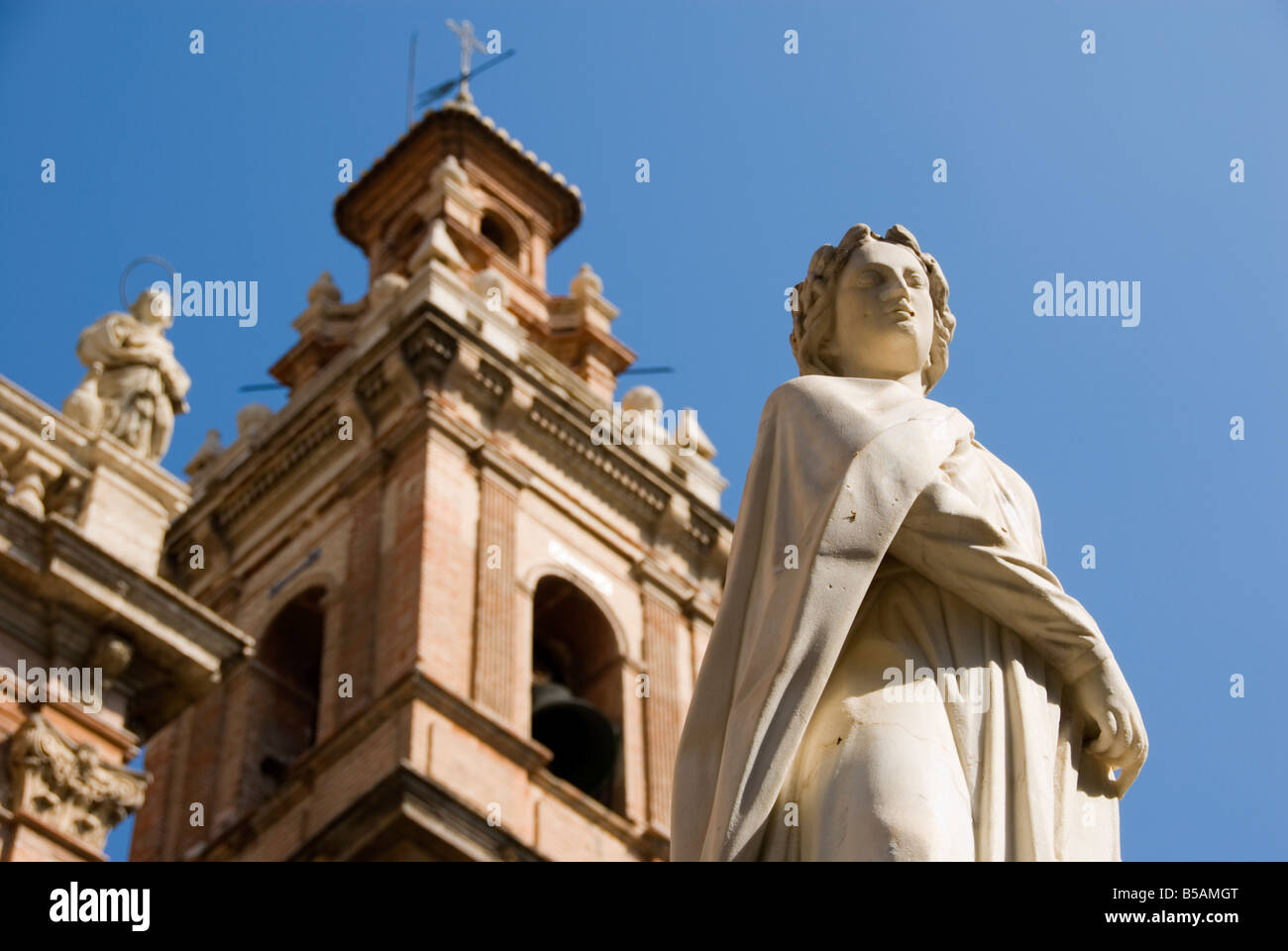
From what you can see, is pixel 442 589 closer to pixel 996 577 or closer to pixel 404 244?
pixel 404 244

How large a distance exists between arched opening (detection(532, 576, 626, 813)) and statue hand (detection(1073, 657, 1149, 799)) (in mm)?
26552

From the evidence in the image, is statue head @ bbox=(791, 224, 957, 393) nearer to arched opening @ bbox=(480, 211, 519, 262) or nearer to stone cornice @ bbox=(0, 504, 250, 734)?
stone cornice @ bbox=(0, 504, 250, 734)

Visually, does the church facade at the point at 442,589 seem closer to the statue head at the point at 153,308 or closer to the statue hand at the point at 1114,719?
the statue head at the point at 153,308

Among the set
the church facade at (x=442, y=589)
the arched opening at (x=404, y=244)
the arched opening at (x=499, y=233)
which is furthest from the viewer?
the arched opening at (x=499, y=233)

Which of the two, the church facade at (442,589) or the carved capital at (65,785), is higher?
the church facade at (442,589)

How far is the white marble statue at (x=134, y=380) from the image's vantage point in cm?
1825

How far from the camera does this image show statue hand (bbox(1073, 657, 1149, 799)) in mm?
5164

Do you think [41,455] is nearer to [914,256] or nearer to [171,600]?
[171,600]

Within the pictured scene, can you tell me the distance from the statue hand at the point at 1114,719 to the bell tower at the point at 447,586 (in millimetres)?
23521

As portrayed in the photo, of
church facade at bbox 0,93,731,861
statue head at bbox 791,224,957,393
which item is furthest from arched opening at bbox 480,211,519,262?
statue head at bbox 791,224,957,393

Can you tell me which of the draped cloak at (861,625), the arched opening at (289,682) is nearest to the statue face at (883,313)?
the draped cloak at (861,625)
